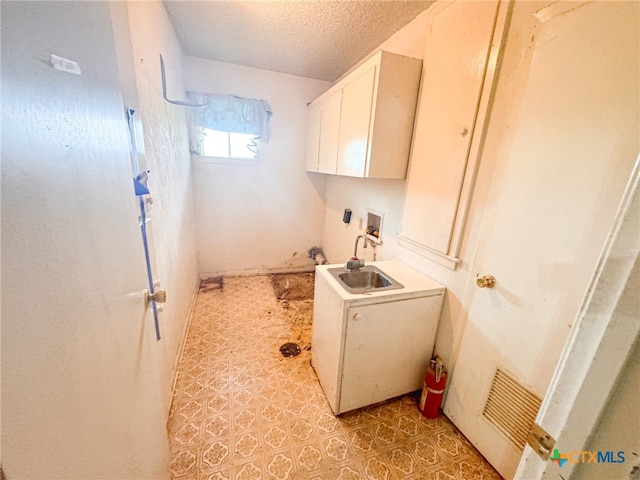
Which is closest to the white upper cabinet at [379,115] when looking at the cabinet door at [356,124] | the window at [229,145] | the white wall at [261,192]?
the cabinet door at [356,124]

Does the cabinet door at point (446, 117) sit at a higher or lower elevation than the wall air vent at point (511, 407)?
higher

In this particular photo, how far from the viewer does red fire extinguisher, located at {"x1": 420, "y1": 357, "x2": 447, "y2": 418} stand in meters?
1.44

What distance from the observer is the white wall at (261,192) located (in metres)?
2.80

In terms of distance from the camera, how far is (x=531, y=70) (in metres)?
1.03

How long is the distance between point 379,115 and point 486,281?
1.19 metres

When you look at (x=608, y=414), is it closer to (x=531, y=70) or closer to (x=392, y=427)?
(x=531, y=70)

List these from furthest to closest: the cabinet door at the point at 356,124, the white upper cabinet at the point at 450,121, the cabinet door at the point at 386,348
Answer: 1. the cabinet door at the point at 356,124
2. the cabinet door at the point at 386,348
3. the white upper cabinet at the point at 450,121

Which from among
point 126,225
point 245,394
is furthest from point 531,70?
point 245,394

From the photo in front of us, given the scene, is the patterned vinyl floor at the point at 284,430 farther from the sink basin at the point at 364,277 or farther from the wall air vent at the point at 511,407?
the sink basin at the point at 364,277

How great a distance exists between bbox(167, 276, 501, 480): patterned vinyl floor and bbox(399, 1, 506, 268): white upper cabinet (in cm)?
102

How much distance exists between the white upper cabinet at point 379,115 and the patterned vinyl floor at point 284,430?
1583 millimetres

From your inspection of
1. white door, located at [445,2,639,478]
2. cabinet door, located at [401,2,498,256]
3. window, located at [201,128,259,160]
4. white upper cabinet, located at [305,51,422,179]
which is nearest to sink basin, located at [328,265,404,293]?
cabinet door, located at [401,2,498,256]

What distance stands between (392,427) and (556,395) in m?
1.34

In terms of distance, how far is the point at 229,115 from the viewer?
2785 millimetres
